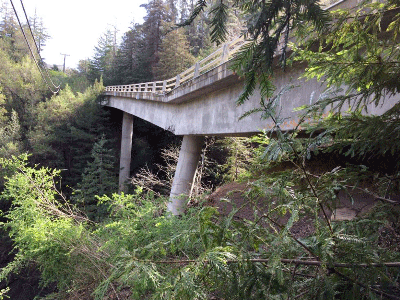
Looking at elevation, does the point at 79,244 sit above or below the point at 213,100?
below

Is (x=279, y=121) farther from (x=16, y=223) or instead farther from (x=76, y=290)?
(x=16, y=223)

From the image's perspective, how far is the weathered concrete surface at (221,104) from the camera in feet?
18.5

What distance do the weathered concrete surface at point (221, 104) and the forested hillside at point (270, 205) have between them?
418 millimetres

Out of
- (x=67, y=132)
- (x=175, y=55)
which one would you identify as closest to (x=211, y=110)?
(x=175, y=55)

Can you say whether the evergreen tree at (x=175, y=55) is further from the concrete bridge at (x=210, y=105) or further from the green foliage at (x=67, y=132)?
the concrete bridge at (x=210, y=105)

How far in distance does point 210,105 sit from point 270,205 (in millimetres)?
7610

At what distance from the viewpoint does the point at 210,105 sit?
9.30 m

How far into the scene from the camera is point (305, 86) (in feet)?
18.1

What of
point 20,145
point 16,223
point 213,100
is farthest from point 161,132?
point 16,223

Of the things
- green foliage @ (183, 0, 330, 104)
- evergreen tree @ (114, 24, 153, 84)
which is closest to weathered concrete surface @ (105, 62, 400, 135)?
green foliage @ (183, 0, 330, 104)

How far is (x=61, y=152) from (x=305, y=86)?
2055 centimetres

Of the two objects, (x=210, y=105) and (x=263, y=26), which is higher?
(x=210, y=105)

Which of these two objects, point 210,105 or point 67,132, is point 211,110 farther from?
point 67,132

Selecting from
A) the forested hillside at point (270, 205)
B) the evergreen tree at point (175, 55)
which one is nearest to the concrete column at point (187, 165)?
the forested hillside at point (270, 205)
